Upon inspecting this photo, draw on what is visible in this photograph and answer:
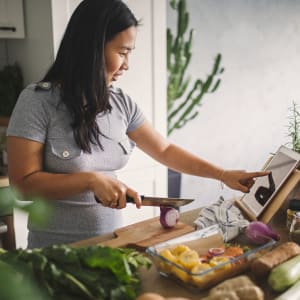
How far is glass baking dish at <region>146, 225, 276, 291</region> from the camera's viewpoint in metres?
0.82

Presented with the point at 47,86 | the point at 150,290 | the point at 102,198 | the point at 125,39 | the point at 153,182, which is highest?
the point at 125,39

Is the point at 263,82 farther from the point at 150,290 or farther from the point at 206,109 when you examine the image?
the point at 150,290

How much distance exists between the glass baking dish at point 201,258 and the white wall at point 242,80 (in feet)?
7.52

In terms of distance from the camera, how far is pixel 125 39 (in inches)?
49.6

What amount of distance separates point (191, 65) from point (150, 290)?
2608 millimetres

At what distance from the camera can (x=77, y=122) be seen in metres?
1.24

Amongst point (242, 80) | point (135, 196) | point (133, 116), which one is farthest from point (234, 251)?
point (242, 80)

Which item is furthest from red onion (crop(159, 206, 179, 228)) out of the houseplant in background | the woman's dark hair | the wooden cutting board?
the houseplant in background

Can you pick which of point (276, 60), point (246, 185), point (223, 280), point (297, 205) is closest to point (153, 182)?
point (246, 185)

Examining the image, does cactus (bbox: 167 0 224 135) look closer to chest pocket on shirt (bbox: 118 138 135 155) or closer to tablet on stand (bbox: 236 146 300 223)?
chest pocket on shirt (bbox: 118 138 135 155)

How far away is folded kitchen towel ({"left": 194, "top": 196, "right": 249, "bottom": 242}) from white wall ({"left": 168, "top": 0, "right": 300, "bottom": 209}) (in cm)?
200

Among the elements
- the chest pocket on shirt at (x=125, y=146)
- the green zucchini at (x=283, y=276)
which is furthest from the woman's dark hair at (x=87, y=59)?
the green zucchini at (x=283, y=276)

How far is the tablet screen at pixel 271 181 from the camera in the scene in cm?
120

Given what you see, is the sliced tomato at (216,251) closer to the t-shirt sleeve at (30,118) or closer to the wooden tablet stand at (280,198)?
the wooden tablet stand at (280,198)
